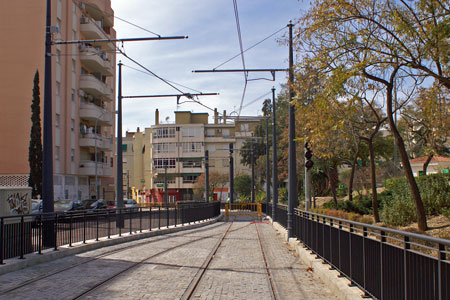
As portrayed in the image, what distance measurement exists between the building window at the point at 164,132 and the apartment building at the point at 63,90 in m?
34.2

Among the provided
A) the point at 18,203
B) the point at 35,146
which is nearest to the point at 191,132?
the point at 35,146

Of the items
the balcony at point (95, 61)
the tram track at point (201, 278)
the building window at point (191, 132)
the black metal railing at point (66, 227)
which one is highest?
the balcony at point (95, 61)

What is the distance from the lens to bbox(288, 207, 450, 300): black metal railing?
5.23 meters

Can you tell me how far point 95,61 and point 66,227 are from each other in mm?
39127

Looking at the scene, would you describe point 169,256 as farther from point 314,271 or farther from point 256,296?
point 256,296

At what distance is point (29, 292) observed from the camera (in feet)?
29.1

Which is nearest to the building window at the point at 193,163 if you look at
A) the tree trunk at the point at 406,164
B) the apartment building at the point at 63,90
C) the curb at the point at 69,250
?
the apartment building at the point at 63,90

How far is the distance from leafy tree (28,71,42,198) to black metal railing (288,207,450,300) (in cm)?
3044

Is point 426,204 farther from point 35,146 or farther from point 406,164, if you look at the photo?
point 35,146

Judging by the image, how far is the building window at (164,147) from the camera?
3644 inches

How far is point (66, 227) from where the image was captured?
48.0 ft

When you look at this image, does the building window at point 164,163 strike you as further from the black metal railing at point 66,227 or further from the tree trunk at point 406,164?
the tree trunk at point 406,164

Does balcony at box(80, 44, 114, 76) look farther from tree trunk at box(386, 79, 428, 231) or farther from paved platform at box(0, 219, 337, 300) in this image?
tree trunk at box(386, 79, 428, 231)

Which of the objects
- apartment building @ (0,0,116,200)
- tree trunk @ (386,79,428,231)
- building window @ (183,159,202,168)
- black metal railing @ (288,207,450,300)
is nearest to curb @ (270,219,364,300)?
black metal railing @ (288,207,450,300)
